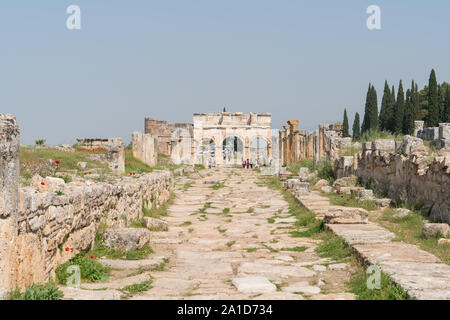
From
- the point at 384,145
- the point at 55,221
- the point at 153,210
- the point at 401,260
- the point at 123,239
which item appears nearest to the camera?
the point at 55,221

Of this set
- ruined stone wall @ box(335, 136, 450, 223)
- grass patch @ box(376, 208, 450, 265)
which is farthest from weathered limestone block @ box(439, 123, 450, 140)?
grass patch @ box(376, 208, 450, 265)

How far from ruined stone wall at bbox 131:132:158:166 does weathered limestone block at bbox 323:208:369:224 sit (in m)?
15.5

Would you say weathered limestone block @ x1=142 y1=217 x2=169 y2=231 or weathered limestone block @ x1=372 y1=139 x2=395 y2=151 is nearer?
weathered limestone block @ x1=142 y1=217 x2=169 y2=231

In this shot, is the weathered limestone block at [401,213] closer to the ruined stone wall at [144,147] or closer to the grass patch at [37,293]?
the grass patch at [37,293]

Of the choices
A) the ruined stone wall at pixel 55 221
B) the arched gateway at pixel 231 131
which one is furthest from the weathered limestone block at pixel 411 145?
the arched gateway at pixel 231 131

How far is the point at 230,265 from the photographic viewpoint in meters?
6.20

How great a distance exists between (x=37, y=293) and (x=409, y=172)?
7.99 m

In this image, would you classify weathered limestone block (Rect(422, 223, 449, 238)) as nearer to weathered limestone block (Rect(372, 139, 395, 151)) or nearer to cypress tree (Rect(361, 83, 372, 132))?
weathered limestone block (Rect(372, 139, 395, 151))

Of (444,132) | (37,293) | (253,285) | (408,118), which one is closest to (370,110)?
(408,118)

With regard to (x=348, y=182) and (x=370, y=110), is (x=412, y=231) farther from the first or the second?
(x=370, y=110)

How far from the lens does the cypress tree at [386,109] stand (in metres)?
47.2

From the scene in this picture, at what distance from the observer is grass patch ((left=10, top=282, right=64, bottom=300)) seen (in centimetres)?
384

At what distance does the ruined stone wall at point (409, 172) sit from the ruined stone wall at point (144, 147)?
10.8m
